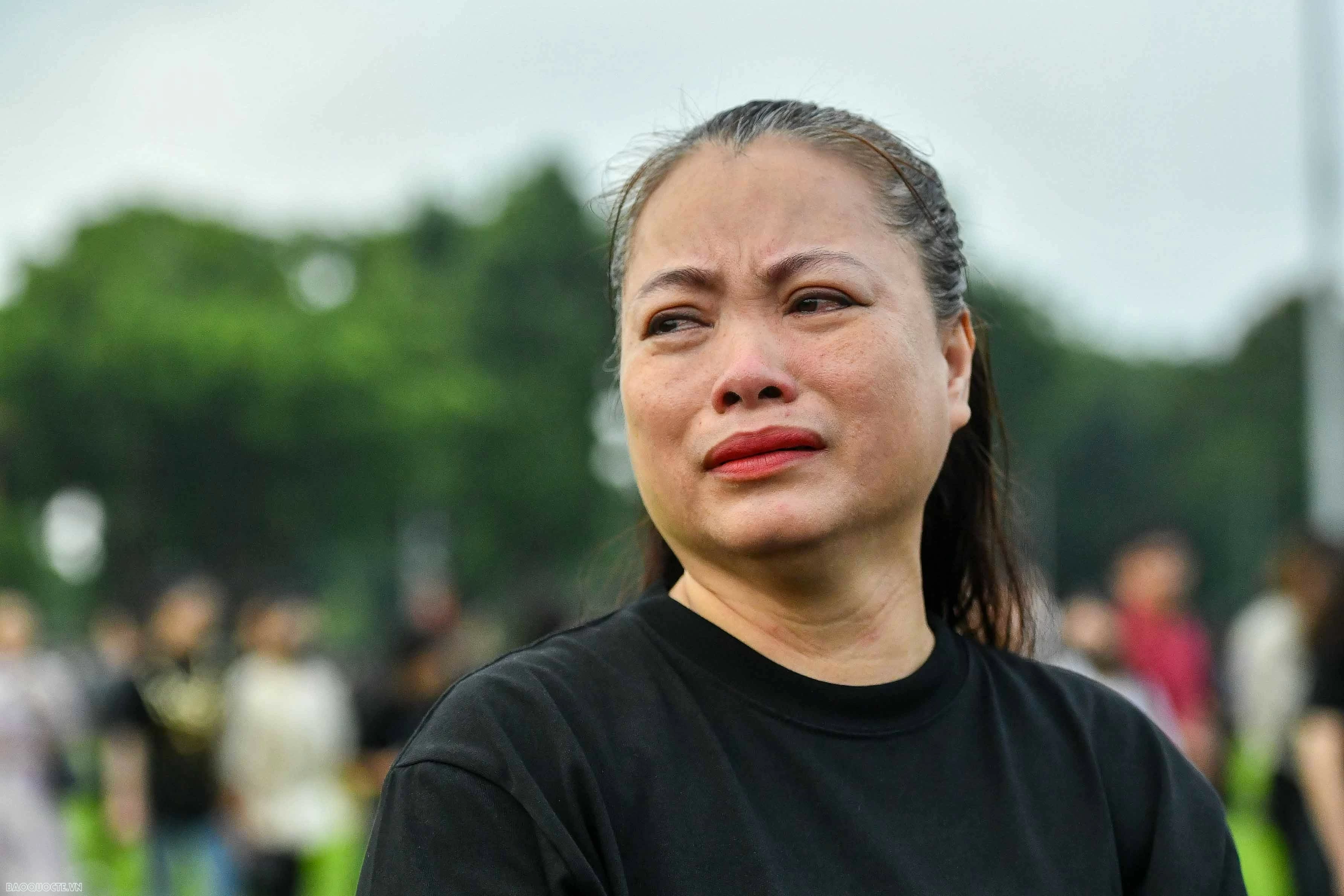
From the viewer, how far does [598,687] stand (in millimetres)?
1918

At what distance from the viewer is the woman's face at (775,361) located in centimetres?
195

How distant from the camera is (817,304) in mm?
2004

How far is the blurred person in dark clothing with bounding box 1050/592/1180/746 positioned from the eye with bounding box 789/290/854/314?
5.39 meters

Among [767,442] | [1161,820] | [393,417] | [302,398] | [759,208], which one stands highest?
[759,208]

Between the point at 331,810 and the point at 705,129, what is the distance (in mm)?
6958

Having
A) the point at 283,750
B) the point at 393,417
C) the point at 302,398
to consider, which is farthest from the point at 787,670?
the point at 393,417

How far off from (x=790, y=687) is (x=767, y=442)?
31cm

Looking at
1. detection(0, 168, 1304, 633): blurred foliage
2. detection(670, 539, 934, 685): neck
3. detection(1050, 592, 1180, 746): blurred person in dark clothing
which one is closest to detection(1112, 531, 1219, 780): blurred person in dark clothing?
detection(1050, 592, 1180, 746): blurred person in dark clothing

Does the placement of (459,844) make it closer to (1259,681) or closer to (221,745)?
(221,745)

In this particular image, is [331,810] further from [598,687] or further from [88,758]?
[88,758]

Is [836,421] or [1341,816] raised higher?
[836,421]

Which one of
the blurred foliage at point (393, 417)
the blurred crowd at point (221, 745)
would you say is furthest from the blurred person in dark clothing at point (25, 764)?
the blurred foliage at point (393, 417)

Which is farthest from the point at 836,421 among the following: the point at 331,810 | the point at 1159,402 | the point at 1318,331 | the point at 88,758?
the point at 1159,402

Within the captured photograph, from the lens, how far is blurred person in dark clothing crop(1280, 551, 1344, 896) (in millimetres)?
5258
